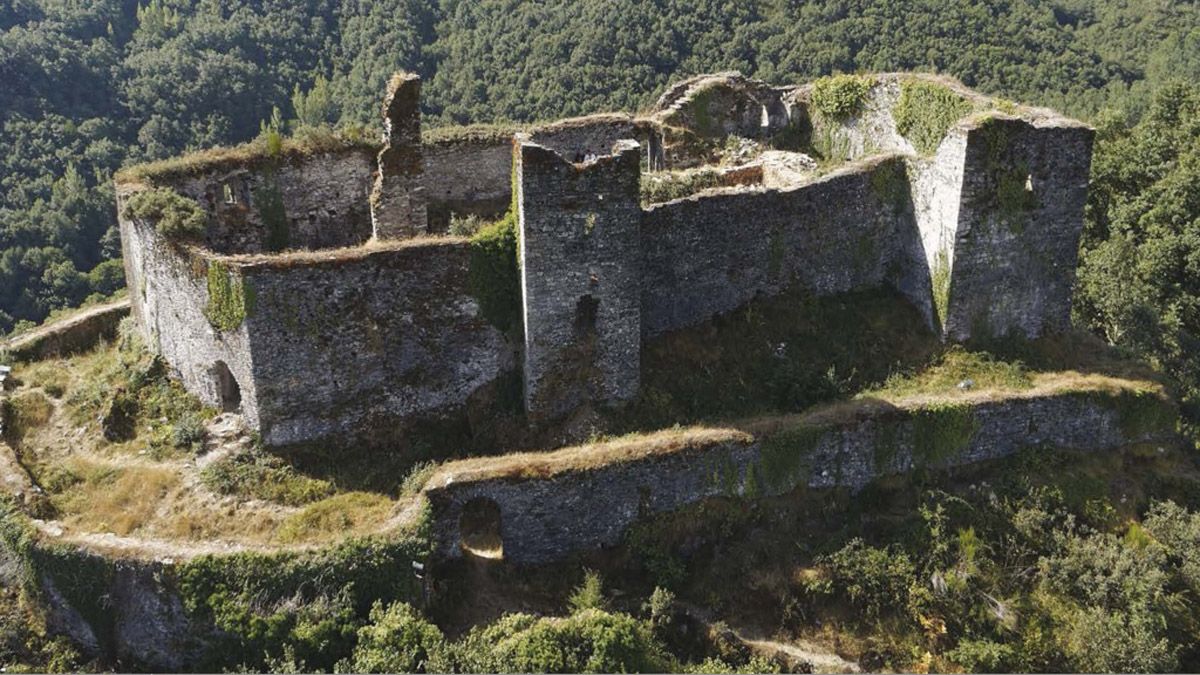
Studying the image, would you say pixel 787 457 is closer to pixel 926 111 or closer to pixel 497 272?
pixel 497 272

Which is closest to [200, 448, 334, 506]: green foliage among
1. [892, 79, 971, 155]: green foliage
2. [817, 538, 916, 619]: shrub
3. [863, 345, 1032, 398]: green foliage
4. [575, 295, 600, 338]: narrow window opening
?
[575, 295, 600, 338]: narrow window opening

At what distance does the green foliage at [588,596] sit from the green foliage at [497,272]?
15.0 feet

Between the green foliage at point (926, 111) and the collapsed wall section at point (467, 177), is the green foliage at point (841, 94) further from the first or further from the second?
the collapsed wall section at point (467, 177)

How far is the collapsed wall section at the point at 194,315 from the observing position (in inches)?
680

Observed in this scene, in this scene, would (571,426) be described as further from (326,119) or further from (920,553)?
(326,119)

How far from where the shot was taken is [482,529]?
17719 mm

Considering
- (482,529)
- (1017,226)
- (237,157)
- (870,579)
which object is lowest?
(870,579)

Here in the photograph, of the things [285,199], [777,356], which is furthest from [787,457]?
[285,199]

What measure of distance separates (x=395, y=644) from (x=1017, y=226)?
42.5 ft

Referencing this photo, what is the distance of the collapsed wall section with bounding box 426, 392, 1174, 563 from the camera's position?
16.4 m

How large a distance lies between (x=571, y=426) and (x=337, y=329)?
4144 millimetres

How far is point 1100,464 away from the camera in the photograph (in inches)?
738

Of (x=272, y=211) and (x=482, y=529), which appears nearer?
(x=482, y=529)

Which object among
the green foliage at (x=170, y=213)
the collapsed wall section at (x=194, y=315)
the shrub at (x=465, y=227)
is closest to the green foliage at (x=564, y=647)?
the collapsed wall section at (x=194, y=315)
